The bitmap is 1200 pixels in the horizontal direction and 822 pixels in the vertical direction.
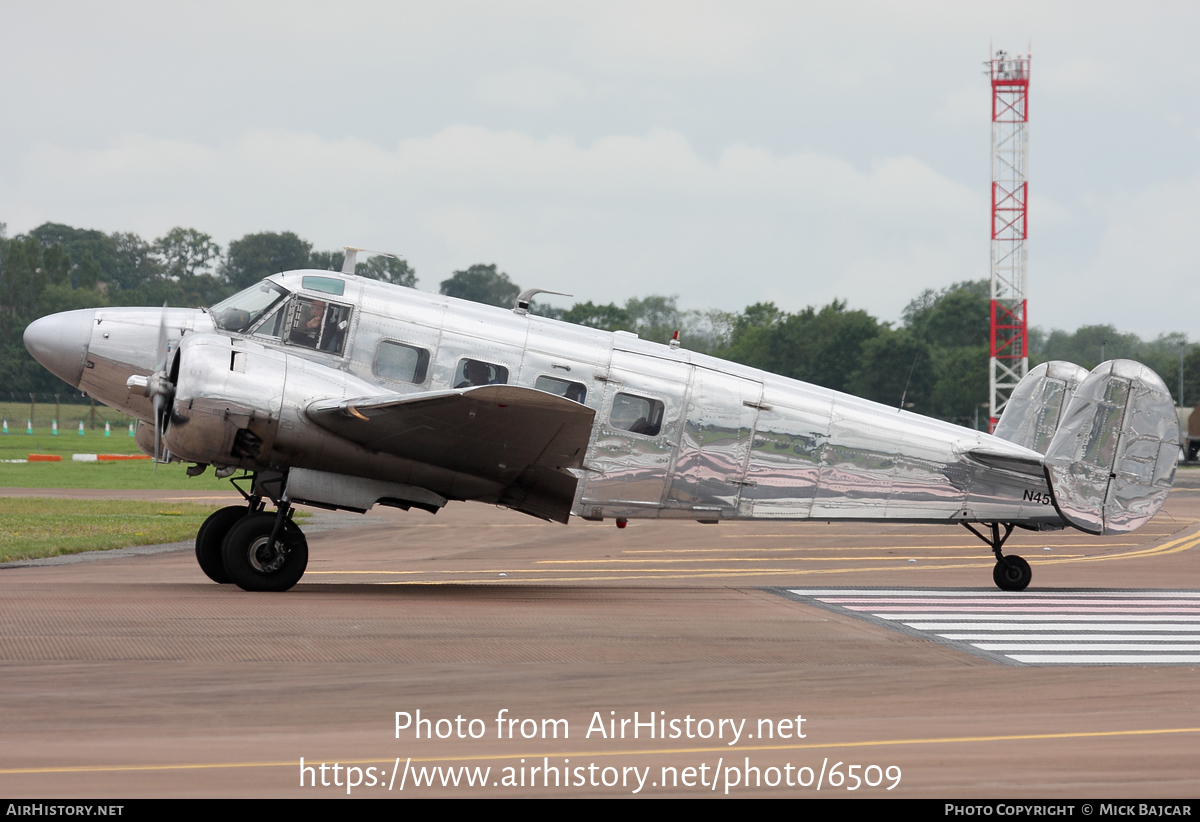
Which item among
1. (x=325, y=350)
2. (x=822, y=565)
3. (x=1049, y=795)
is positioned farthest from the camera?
(x=822, y=565)

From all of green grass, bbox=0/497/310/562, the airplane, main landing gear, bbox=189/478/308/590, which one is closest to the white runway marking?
the airplane

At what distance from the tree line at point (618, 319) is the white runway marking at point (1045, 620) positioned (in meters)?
42.8

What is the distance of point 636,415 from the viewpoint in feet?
47.4

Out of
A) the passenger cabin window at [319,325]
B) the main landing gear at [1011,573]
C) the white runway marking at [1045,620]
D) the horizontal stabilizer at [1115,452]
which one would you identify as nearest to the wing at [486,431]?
the passenger cabin window at [319,325]

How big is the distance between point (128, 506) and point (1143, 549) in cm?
2402

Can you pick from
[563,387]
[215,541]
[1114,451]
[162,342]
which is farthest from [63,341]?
[1114,451]

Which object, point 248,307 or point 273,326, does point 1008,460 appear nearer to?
point 273,326

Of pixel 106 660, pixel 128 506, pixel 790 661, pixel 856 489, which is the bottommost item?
pixel 128 506

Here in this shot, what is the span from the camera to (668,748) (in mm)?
6789

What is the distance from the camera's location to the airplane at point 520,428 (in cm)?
1293

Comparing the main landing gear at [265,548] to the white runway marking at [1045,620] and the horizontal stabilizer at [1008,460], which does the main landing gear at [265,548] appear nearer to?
the white runway marking at [1045,620]

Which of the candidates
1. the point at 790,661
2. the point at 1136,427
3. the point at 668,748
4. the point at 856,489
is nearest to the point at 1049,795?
the point at 668,748

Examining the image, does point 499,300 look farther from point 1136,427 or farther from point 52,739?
point 52,739

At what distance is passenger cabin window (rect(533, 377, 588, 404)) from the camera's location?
14086 mm
